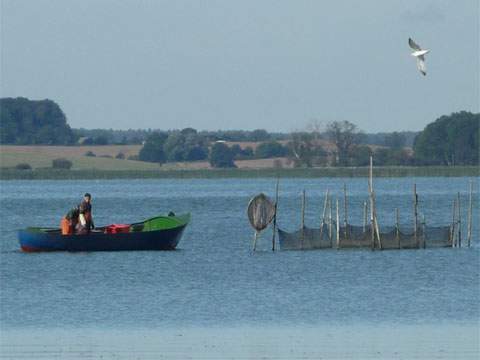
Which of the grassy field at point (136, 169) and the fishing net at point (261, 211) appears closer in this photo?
the fishing net at point (261, 211)

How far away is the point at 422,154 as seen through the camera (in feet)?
518

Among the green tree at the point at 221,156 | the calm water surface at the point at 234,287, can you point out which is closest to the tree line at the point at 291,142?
the green tree at the point at 221,156

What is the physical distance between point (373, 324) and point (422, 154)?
433 feet

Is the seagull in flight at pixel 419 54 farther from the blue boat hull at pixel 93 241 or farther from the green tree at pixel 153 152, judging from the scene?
the green tree at pixel 153 152

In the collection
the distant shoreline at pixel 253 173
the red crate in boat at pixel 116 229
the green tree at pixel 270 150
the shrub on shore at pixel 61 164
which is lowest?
the distant shoreline at pixel 253 173

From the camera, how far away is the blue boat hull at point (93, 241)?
45.1 m

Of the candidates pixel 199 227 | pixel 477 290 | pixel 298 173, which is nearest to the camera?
pixel 477 290

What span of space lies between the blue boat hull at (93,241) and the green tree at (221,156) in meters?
117

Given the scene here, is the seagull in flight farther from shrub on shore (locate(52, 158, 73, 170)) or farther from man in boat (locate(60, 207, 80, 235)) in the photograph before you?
shrub on shore (locate(52, 158, 73, 170))

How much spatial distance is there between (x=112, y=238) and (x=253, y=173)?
114 metres

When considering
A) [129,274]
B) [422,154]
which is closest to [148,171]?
[422,154]

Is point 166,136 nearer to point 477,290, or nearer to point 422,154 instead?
point 422,154

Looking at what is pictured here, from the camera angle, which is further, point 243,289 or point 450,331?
point 243,289

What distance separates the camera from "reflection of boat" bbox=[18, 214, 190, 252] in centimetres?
4509
